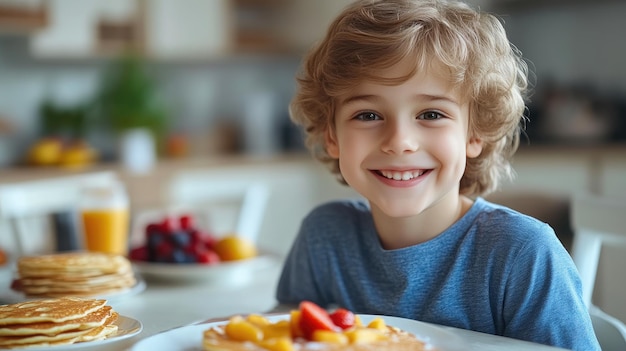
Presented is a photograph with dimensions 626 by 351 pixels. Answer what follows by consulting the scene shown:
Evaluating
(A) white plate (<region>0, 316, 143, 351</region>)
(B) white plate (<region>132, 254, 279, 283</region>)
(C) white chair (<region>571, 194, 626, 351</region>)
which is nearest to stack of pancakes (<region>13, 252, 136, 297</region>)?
(B) white plate (<region>132, 254, 279, 283</region>)

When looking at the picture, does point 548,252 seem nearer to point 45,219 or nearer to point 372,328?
point 372,328

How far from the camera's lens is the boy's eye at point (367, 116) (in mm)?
1168

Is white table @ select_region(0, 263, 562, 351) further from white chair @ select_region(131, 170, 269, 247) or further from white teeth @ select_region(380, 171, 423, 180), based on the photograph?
white chair @ select_region(131, 170, 269, 247)

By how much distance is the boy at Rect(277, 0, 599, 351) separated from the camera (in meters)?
1.10

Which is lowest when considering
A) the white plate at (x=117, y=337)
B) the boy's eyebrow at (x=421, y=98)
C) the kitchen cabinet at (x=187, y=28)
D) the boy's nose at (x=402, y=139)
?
the white plate at (x=117, y=337)

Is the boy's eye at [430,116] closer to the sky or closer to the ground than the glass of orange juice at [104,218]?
closer to the sky

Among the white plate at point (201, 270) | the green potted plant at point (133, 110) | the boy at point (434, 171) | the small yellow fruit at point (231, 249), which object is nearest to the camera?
the boy at point (434, 171)

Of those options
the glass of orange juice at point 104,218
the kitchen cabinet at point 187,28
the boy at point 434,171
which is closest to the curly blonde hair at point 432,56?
the boy at point 434,171

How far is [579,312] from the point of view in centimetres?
107

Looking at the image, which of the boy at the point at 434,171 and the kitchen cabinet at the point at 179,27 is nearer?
the boy at the point at 434,171

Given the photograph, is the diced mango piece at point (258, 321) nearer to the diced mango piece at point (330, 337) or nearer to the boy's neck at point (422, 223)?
the diced mango piece at point (330, 337)

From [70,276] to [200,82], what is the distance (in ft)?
11.9

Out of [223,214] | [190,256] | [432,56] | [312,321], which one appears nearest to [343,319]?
[312,321]

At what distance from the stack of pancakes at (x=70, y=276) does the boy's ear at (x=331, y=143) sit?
Result: 0.40m
